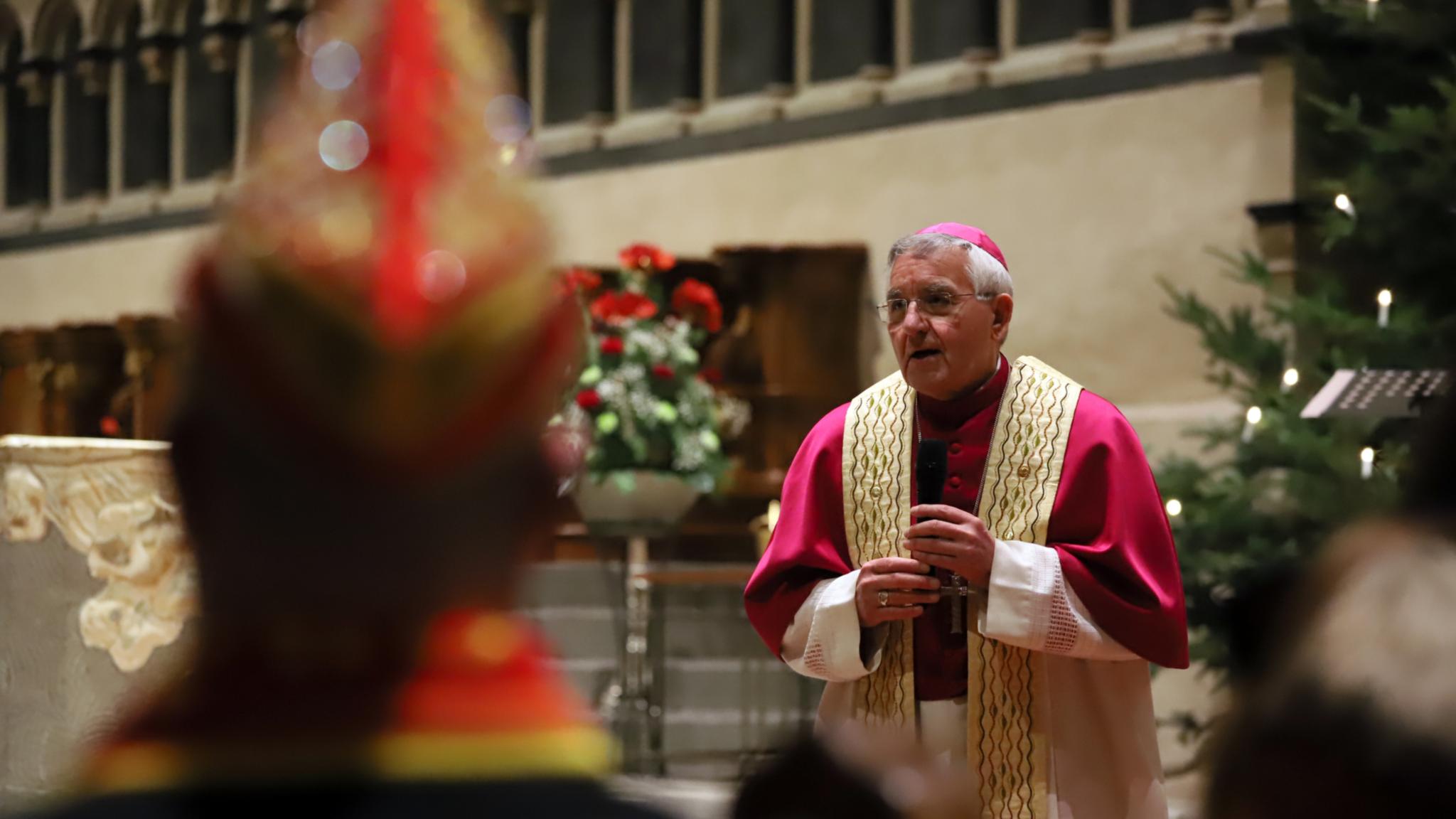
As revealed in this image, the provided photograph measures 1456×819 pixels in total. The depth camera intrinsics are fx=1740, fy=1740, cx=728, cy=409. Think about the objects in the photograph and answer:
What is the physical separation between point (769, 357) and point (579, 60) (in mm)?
3311

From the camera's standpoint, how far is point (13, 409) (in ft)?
40.2

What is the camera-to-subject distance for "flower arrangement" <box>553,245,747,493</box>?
7.29 meters

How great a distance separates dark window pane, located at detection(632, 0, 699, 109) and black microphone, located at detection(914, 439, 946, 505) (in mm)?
8533

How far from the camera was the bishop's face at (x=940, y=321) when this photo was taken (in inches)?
113

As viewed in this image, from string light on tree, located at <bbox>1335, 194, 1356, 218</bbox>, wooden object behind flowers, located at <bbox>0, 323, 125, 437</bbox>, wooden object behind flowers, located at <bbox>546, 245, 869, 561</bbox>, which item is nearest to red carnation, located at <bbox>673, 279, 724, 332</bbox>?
wooden object behind flowers, located at <bbox>546, 245, 869, 561</bbox>

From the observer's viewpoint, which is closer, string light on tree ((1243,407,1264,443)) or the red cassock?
the red cassock

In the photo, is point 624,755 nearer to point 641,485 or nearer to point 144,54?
point 641,485

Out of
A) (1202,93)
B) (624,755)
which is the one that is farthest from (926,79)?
(624,755)

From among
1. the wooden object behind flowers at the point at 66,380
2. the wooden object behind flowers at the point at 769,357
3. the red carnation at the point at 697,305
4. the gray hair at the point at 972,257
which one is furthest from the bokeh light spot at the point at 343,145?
the wooden object behind flowers at the point at 66,380

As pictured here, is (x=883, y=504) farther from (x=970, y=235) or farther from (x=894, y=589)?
(x=970, y=235)

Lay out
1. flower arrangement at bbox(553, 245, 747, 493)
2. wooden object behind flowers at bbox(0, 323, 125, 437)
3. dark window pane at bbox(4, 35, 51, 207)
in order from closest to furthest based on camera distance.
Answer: flower arrangement at bbox(553, 245, 747, 493)
wooden object behind flowers at bbox(0, 323, 125, 437)
dark window pane at bbox(4, 35, 51, 207)

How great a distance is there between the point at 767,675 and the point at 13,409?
6831 mm

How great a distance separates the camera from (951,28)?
9828mm

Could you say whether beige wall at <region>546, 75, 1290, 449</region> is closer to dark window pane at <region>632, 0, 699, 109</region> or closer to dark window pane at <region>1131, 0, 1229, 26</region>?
dark window pane at <region>1131, 0, 1229, 26</region>
